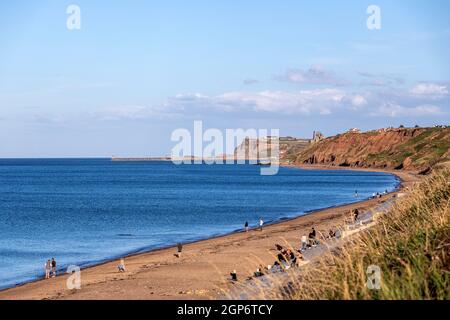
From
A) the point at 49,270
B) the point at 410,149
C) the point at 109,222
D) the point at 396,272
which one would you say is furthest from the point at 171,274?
the point at 410,149

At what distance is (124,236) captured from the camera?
49.2 meters

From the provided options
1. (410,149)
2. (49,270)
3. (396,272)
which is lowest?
(49,270)

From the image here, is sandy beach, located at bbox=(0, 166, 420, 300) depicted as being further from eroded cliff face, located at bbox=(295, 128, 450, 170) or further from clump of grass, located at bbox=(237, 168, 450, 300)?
eroded cliff face, located at bbox=(295, 128, 450, 170)

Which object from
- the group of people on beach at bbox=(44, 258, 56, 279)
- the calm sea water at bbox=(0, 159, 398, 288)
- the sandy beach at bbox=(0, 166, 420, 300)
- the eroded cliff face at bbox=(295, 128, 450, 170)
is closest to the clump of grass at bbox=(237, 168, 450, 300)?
the sandy beach at bbox=(0, 166, 420, 300)

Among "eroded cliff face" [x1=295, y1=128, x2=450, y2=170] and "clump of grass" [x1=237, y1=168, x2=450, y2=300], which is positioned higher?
"eroded cliff face" [x1=295, y1=128, x2=450, y2=170]

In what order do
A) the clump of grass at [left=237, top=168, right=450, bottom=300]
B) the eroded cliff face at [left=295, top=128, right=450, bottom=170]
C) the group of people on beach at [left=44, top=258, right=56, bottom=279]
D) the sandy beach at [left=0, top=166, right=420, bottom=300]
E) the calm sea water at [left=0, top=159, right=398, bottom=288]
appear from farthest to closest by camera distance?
the eroded cliff face at [left=295, top=128, right=450, bottom=170], the calm sea water at [left=0, top=159, right=398, bottom=288], the group of people on beach at [left=44, top=258, right=56, bottom=279], the sandy beach at [left=0, top=166, right=420, bottom=300], the clump of grass at [left=237, top=168, right=450, bottom=300]

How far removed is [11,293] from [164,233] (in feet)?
80.9

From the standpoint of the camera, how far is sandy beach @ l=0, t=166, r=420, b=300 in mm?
24203

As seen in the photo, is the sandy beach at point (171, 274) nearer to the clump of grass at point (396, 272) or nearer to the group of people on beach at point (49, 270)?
the group of people on beach at point (49, 270)

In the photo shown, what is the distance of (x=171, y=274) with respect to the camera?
29344 millimetres

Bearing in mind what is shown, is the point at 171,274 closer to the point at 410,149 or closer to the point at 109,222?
the point at 109,222

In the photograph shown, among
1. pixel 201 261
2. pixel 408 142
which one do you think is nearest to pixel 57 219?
pixel 201 261

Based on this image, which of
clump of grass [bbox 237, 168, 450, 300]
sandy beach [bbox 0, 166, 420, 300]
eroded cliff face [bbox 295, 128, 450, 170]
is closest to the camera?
clump of grass [bbox 237, 168, 450, 300]
